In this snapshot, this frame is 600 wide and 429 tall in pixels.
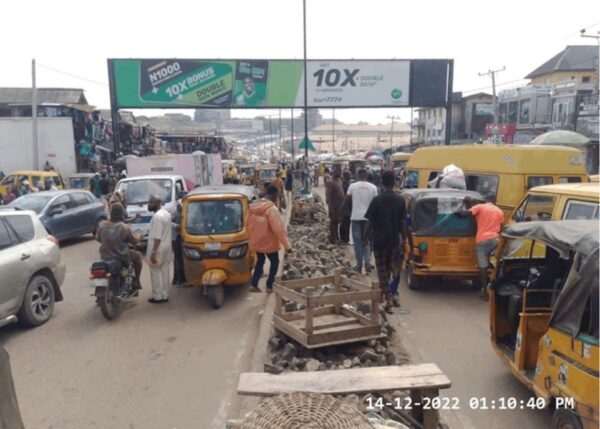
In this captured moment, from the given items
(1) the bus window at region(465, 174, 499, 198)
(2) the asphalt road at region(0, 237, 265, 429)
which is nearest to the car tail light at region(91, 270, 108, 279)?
(2) the asphalt road at region(0, 237, 265, 429)

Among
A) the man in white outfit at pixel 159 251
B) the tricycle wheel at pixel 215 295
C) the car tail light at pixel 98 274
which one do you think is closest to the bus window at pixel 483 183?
the tricycle wheel at pixel 215 295

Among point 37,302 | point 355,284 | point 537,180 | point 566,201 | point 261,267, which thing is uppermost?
point 566,201

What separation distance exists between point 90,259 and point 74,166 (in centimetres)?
1743

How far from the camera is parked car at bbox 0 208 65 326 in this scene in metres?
6.06

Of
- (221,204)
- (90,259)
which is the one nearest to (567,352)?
(221,204)

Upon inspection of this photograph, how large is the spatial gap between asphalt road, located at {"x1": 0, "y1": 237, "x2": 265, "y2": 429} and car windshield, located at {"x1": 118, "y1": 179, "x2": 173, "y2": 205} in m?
4.48

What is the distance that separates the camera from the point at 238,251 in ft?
24.5

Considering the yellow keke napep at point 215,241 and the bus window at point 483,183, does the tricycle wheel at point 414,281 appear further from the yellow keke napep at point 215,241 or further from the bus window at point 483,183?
the bus window at point 483,183

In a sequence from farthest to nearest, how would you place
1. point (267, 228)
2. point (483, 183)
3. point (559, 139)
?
point (559, 139)
point (483, 183)
point (267, 228)

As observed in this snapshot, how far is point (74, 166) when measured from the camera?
1040 inches

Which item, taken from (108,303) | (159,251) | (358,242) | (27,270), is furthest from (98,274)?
(358,242)

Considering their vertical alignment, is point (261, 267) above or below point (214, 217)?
below

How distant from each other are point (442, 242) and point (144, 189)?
7.93 m

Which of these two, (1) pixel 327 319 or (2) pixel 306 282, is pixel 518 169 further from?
(1) pixel 327 319
